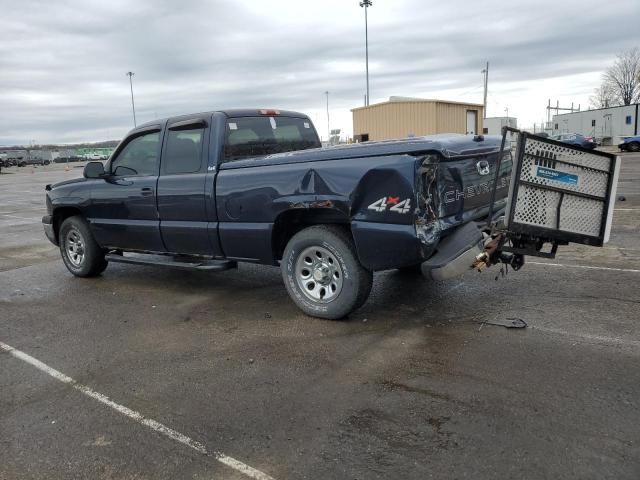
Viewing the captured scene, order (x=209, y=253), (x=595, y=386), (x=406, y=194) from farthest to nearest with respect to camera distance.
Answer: (x=209, y=253)
(x=406, y=194)
(x=595, y=386)

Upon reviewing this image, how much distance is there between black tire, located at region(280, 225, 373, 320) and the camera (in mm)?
→ 4746

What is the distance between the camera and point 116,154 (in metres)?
6.68

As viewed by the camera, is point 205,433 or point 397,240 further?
point 397,240

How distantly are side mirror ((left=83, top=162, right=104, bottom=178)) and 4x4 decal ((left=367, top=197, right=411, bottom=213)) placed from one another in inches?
146

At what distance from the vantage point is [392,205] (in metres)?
4.34

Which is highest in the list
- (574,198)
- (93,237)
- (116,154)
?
(116,154)

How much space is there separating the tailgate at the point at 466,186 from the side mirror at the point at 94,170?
13.7 ft

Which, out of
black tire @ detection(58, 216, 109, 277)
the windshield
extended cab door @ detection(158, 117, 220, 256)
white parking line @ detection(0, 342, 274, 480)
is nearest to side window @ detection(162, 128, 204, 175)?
extended cab door @ detection(158, 117, 220, 256)

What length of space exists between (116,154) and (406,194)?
13.2ft

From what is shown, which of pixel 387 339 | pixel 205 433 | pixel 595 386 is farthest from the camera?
pixel 387 339

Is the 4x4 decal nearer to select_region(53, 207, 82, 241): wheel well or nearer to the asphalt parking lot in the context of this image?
the asphalt parking lot

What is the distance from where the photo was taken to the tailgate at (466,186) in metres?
4.55

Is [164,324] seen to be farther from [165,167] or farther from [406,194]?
[406,194]

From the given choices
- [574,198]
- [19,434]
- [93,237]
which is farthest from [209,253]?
[574,198]
